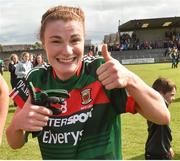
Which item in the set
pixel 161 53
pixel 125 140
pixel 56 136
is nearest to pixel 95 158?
pixel 56 136

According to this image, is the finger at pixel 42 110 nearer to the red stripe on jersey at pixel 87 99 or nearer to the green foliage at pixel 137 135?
the red stripe on jersey at pixel 87 99

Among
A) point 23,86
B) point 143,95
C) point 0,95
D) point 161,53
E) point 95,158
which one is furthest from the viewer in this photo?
point 161,53

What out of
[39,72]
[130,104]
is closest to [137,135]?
[39,72]

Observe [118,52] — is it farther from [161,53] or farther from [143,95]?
[143,95]

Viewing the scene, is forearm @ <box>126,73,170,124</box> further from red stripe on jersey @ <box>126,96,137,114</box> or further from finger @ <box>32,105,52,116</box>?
finger @ <box>32,105,52,116</box>

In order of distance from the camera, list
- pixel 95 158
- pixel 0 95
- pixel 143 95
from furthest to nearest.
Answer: pixel 0 95
pixel 95 158
pixel 143 95

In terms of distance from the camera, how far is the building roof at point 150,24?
65.0 m

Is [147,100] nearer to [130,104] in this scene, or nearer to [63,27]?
[130,104]

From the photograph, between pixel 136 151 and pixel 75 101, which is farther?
pixel 136 151

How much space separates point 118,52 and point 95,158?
183 feet

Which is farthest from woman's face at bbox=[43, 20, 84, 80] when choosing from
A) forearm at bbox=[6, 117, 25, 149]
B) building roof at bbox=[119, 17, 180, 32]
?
building roof at bbox=[119, 17, 180, 32]

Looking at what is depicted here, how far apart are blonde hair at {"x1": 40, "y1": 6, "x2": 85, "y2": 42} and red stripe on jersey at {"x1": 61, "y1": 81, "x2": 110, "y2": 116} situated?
40 cm

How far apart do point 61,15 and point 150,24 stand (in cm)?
6444

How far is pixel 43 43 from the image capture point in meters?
2.67
